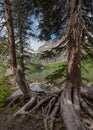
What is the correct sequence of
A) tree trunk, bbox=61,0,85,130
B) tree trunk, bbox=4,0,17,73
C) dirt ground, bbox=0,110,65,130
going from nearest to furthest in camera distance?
tree trunk, bbox=61,0,85,130
dirt ground, bbox=0,110,65,130
tree trunk, bbox=4,0,17,73

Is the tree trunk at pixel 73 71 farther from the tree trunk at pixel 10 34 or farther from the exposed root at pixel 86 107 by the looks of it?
the tree trunk at pixel 10 34

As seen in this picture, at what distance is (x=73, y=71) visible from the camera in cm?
909

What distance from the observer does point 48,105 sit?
955 centimetres

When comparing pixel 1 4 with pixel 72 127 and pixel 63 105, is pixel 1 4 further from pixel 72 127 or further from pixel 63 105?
pixel 72 127

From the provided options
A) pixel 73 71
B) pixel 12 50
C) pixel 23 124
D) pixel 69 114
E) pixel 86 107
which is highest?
pixel 12 50

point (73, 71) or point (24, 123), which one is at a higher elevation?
point (73, 71)

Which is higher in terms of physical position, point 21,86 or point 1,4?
point 1,4

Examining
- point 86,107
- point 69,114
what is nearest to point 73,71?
point 86,107

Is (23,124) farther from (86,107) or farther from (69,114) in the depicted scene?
(86,107)

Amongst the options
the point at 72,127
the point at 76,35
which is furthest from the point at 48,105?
the point at 76,35

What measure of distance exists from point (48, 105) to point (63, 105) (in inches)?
40.4

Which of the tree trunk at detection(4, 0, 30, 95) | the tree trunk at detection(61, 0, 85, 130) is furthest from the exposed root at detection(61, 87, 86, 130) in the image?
the tree trunk at detection(4, 0, 30, 95)

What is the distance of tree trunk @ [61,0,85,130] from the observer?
27.2 ft

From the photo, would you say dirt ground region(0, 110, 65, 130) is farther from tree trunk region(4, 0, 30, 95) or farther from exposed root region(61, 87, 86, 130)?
tree trunk region(4, 0, 30, 95)
